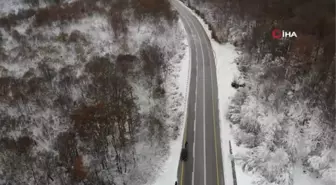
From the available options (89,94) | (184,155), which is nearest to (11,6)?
(89,94)

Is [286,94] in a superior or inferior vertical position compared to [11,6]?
inferior

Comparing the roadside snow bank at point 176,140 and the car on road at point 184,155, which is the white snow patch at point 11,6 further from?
the car on road at point 184,155

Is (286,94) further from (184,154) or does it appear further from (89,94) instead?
→ (89,94)

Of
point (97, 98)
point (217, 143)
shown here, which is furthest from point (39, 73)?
point (217, 143)

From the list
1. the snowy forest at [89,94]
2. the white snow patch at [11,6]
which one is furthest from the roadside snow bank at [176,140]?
the white snow patch at [11,6]

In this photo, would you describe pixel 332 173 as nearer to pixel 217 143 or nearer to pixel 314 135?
pixel 314 135

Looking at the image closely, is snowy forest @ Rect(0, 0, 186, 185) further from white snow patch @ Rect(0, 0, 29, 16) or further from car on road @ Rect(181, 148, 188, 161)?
white snow patch @ Rect(0, 0, 29, 16)

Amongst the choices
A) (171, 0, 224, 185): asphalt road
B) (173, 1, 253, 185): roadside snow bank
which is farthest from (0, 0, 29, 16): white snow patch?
(171, 0, 224, 185): asphalt road
